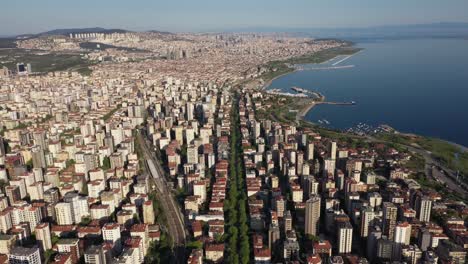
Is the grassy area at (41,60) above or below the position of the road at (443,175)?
above

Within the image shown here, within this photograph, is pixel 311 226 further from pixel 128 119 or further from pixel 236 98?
pixel 236 98

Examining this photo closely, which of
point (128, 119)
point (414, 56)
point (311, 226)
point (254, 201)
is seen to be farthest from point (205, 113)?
→ point (414, 56)

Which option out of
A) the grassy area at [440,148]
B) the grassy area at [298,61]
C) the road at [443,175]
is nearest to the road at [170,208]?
the road at [443,175]

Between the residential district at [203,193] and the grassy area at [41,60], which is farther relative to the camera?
the grassy area at [41,60]

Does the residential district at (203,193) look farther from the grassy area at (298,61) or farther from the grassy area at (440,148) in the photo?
the grassy area at (298,61)

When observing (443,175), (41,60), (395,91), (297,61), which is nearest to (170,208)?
(443,175)

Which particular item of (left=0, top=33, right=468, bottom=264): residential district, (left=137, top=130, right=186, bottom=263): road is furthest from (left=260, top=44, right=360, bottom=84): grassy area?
(left=137, top=130, right=186, bottom=263): road
